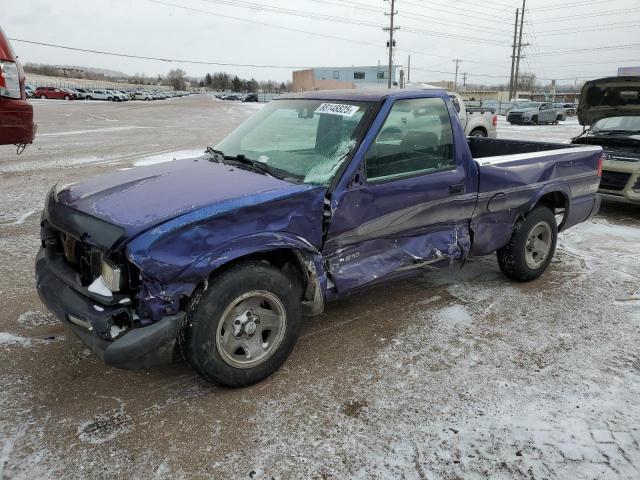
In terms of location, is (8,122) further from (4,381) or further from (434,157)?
(434,157)

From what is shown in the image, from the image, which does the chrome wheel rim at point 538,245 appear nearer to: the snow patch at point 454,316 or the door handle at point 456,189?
the snow patch at point 454,316

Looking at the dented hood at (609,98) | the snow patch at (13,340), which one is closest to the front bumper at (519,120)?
the dented hood at (609,98)

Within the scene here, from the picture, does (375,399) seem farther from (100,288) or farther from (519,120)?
(519,120)

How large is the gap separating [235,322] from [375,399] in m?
0.95

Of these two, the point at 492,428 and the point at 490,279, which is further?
the point at 490,279

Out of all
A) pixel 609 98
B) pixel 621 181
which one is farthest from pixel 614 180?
pixel 609 98

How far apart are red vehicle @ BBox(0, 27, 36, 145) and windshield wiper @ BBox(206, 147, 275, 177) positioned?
2.74 metres

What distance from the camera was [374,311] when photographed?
4.18m

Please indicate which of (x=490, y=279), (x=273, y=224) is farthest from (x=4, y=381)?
(x=490, y=279)

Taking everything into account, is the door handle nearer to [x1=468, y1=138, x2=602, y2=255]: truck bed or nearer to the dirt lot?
[x1=468, y1=138, x2=602, y2=255]: truck bed

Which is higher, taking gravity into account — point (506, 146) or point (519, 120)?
point (519, 120)

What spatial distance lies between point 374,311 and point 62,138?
15804 millimetres

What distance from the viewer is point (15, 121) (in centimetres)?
536

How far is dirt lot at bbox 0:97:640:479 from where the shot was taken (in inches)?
96.7
